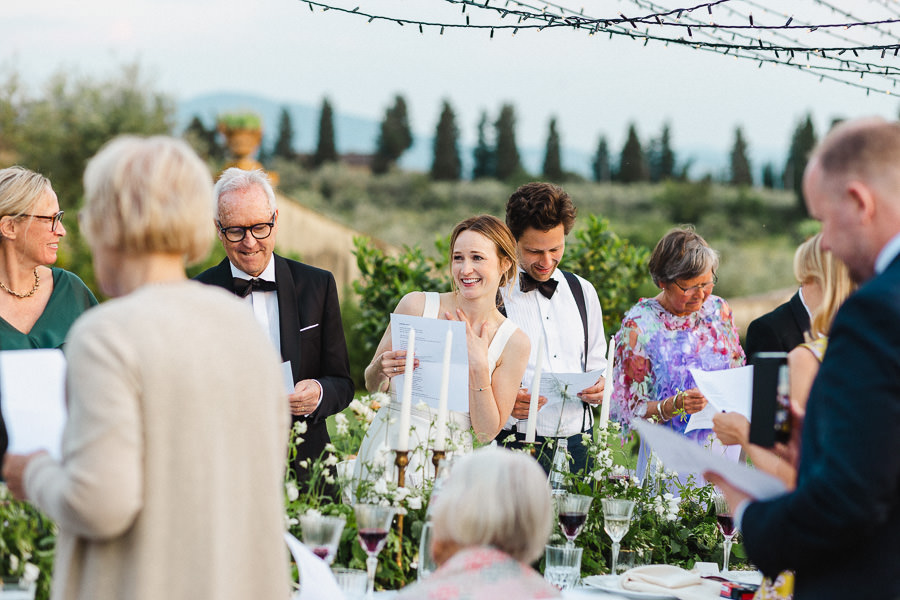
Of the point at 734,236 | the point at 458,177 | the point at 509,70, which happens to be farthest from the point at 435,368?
the point at 458,177

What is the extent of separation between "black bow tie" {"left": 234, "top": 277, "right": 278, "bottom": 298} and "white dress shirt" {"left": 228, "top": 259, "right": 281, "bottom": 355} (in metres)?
0.03

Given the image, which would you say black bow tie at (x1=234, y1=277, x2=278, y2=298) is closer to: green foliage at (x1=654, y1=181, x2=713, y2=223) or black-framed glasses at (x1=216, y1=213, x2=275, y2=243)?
black-framed glasses at (x1=216, y1=213, x2=275, y2=243)

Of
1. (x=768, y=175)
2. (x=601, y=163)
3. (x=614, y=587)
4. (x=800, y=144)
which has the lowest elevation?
(x=614, y=587)

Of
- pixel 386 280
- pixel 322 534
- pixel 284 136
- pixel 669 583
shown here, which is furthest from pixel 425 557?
pixel 284 136

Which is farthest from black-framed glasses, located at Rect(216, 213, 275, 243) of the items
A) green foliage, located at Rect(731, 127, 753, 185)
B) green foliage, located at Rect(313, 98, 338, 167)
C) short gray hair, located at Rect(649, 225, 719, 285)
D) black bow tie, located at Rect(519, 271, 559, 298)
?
green foliage, located at Rect(731, 127, 753, 185)

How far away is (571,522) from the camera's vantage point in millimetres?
2896

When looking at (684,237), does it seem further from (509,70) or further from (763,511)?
(509,70)

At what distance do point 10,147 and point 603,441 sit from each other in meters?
26.2

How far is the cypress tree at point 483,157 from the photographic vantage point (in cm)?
4416

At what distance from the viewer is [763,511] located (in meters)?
1.99

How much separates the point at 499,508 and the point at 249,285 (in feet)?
7.11

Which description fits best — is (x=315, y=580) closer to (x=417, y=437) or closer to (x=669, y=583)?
(x=417, y=437)

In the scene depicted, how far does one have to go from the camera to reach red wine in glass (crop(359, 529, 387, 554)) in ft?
8.33

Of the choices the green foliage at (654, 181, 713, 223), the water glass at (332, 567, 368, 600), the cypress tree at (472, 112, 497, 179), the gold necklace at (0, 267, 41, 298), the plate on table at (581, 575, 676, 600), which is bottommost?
the plate on table at (581, 575, 676, 600)
